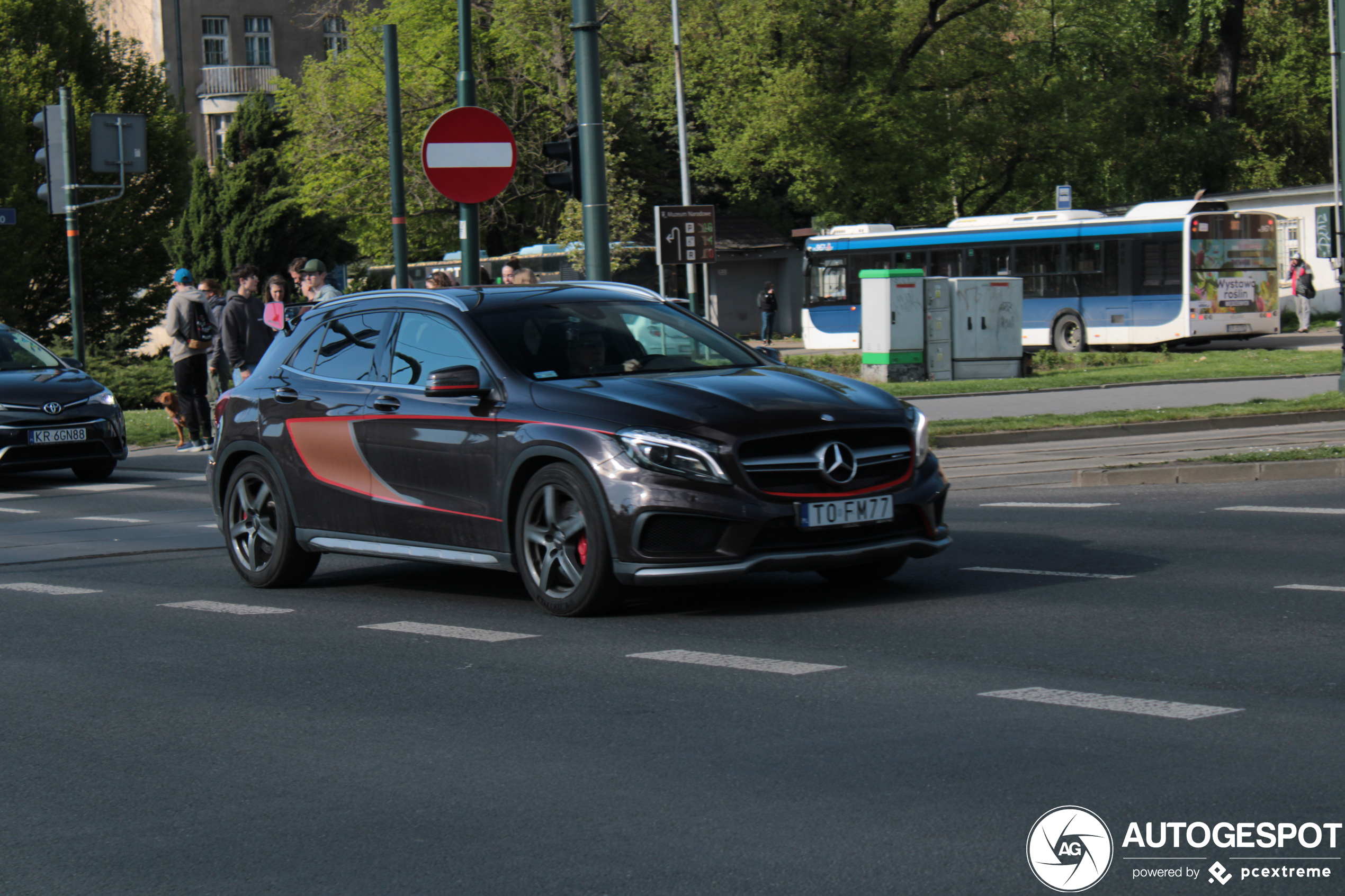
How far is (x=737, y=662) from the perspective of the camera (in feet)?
22.7

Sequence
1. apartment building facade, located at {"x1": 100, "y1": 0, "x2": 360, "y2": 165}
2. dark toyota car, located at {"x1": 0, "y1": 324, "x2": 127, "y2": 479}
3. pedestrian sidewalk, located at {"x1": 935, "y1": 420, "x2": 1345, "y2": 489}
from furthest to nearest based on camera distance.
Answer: apartment building facade, located at {"x1": 100, "y1": 0, "x2": 360, "y2": 165}
dark toyota car, located at {"x1": 0, "y1": 324, "x2": 127, "y2": 479}
pedestrian sidewalk, located at {"x1": 935, "y1": 420, "x2": 1345, "y2": 489}

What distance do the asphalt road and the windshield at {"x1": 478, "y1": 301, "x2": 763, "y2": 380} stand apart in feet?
3.88

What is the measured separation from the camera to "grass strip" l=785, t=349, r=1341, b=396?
25766mm

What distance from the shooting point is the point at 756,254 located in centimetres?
5956

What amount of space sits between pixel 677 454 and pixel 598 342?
125cm

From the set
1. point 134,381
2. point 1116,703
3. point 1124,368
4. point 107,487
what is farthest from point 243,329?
point 1124,368

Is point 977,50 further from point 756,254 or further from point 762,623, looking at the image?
point 762,623

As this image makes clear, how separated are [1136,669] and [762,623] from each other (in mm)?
1929

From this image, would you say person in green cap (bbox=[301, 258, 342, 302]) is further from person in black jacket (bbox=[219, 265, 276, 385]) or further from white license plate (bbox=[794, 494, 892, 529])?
white license plate (bbox=[794, 494, 892, 529])

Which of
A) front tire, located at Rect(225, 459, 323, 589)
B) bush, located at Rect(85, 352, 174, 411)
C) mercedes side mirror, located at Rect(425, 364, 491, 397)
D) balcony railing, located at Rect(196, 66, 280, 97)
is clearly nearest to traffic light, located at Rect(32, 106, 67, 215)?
bush, located at Rect(85, 352, 174, 411)

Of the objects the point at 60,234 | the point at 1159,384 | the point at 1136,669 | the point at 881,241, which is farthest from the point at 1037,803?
the point at 60,234

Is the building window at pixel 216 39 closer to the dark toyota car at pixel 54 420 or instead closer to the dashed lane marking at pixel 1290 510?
the dark toyota car at pixel 54 420

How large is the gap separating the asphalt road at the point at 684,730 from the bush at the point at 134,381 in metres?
21.4

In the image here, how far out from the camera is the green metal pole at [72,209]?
23219 mm
